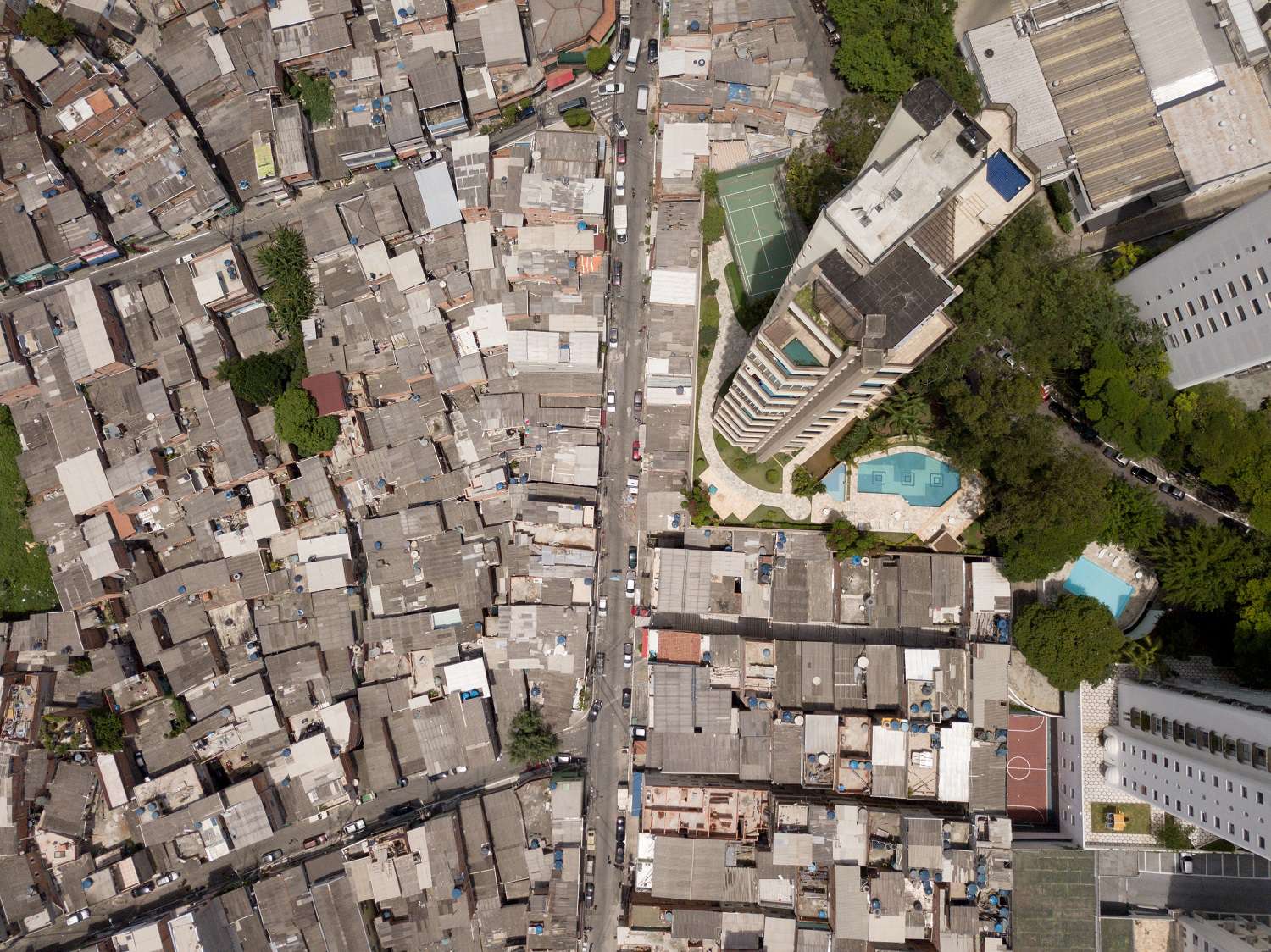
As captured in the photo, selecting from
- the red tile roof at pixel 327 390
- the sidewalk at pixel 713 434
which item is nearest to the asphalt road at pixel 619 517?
the sidewalk at pixel 713 434

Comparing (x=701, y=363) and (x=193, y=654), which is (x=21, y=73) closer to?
(x=193, y=654)

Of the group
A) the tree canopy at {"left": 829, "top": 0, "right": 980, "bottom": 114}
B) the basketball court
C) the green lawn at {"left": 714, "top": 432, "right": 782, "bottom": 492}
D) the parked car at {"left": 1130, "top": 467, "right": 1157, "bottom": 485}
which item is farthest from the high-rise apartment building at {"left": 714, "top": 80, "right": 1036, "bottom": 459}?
the basketball court

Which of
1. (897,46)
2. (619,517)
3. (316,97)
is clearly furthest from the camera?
(316,97)

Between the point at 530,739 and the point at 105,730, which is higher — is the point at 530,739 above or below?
below

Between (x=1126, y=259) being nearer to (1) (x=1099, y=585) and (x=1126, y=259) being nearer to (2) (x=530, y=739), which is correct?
(1) (x=1099, y=585)

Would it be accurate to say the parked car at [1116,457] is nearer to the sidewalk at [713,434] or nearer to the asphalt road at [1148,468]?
the asphalt road at [1148,468]

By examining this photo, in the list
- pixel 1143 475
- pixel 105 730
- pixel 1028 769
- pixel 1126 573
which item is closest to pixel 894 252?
pixel 1143 475

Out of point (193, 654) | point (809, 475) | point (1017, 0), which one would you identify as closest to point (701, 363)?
point (809, 475)
